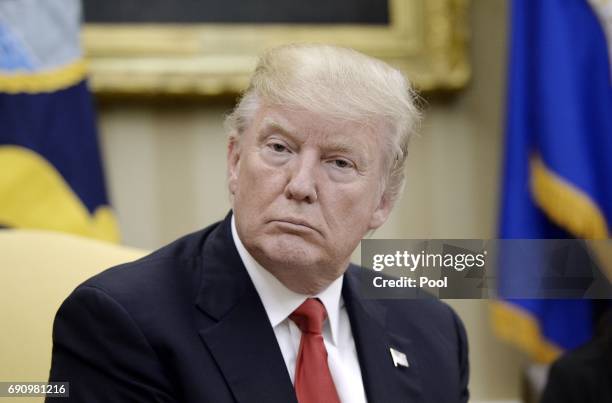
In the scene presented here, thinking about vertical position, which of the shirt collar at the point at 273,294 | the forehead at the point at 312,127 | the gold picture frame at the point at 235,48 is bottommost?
the shirt collar at the point at 273,294

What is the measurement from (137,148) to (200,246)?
6.10 feet

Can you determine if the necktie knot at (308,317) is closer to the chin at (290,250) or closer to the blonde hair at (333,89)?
the chin at (290,250)

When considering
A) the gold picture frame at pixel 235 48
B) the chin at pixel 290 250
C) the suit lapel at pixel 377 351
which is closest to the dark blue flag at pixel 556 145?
the gold picture frame at pixel 235 48

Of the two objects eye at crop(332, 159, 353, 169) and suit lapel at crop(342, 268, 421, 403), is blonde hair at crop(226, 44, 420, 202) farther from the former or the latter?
suit lapel at crop(342, 268, 421, 403)

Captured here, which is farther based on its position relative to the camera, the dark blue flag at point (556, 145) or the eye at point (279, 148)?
the dark blue flag at point (556, 145)

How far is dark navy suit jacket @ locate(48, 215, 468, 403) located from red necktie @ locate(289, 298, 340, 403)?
0.05m

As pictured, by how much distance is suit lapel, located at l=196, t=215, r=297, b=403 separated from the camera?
1758 mm

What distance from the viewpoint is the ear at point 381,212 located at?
6.59 feet

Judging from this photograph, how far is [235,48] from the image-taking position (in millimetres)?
3801

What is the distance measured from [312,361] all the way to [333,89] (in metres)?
0.57

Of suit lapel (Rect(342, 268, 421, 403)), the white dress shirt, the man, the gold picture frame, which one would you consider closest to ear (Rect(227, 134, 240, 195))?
the man

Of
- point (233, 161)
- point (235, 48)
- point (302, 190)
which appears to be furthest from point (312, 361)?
point (235, 48)

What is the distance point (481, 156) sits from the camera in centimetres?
410

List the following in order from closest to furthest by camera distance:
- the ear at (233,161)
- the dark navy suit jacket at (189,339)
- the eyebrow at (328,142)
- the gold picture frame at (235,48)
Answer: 1. the dark navy suit jacket at (189,339)
2. the eyebrow at (328,142)
3. the ear at (233,161)
4. the gold picture frame at (235,48)
